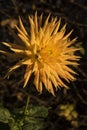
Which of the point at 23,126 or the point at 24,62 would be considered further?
the point at 23,126

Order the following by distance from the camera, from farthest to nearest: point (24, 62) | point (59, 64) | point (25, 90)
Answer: point (25, 90)
point (59, 64)
point (24, 62)

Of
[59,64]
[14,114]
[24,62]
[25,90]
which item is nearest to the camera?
[24,62]

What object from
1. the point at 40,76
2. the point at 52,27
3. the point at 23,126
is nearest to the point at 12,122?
the point at 23,126

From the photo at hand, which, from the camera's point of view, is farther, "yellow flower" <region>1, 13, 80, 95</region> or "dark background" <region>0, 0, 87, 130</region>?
"dark background" <region>0, 0, 87, 130</region>

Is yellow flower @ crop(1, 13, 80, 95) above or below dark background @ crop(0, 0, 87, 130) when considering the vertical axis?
below

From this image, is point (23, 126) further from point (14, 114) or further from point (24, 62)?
point (24, 62)
